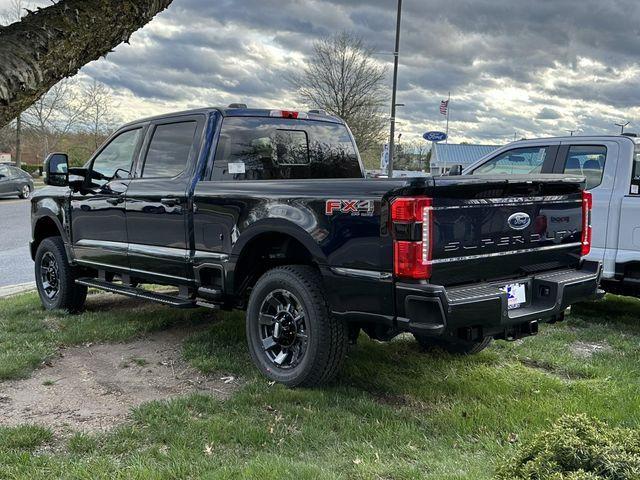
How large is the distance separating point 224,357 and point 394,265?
2086mm

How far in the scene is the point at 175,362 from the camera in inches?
207

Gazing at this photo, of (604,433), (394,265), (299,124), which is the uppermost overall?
(299,124)

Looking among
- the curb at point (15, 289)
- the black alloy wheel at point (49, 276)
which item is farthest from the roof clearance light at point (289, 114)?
the curb at point (15, 289)

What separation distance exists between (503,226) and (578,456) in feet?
6.98

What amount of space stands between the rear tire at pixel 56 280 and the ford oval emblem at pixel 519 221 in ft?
15.7

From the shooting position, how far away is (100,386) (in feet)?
15.4

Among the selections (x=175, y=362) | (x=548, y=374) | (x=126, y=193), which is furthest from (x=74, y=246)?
(x=548, y=374)

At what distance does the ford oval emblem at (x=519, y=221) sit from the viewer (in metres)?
4.18

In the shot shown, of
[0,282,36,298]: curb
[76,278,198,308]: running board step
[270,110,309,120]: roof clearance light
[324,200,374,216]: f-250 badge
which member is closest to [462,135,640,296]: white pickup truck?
[270,110,309,120]: roof clearance light

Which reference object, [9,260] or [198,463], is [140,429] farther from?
[9,260]

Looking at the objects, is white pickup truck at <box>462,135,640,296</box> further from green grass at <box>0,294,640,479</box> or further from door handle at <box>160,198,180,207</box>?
door handle at <box>160,198,180,207</box>

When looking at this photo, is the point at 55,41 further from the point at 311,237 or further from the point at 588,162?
the point at 588,162

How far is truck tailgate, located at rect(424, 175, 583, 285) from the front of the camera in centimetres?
379

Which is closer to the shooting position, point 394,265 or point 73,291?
point 394,265
